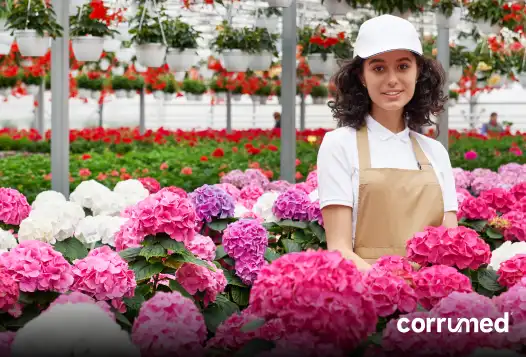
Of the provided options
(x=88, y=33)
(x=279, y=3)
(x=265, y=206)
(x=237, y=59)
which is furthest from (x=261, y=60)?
(x=265, y=206)

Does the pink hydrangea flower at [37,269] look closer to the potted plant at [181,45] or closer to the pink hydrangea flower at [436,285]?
the pink hydrangea flower at [436,285]

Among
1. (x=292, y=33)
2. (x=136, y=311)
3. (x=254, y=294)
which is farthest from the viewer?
(x=292, y=33)

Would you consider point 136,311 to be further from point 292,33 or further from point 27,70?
point 27,70

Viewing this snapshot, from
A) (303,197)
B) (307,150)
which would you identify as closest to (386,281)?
(303,197)

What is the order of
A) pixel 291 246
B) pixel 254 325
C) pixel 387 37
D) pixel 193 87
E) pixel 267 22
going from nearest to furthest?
pixel 254 325
pixel 387 37
pixel 291 246
pixel 267 22
pixel 193 87

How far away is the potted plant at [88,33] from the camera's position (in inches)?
263

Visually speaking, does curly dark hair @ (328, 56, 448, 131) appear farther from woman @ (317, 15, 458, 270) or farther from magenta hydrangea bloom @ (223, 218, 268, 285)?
magenta hydrangea bloom @ (223, 218, 268, 285)

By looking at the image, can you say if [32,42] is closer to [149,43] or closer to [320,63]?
[149,43]

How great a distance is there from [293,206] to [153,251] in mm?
1063

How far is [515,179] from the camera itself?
5387mm

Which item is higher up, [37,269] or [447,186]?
[447,186]

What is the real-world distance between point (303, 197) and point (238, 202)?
0.77 meters

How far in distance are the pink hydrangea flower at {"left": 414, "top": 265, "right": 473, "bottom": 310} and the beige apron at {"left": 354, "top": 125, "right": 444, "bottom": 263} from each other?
0.50 meters

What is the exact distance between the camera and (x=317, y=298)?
1.50m
